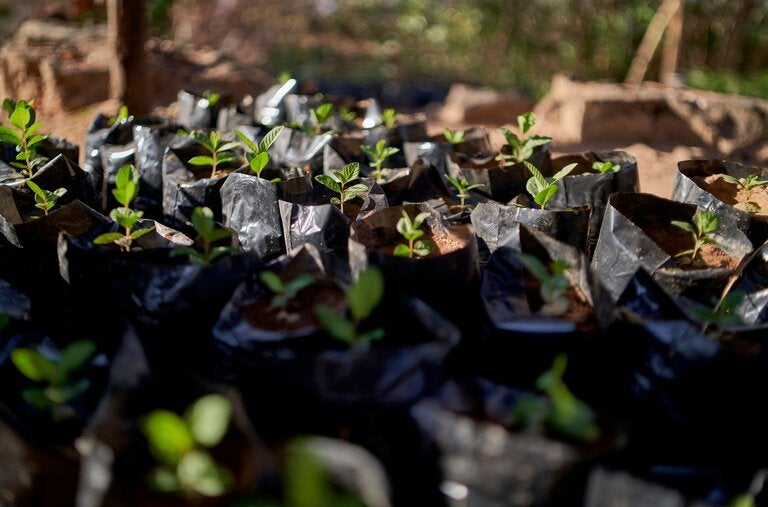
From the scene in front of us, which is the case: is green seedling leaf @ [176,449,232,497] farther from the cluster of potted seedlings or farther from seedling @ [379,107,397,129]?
seedling @ [379,107,397,129]

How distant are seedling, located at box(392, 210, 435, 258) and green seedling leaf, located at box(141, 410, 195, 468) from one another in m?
0.82

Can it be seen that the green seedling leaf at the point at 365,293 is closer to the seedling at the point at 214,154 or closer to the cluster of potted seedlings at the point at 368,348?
the cluster of potted seedlings at the point at 368,348

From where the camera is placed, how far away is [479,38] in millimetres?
9680

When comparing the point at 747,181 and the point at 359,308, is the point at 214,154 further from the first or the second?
the point at 747,181

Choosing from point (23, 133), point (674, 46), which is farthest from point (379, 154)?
point (674, 46)

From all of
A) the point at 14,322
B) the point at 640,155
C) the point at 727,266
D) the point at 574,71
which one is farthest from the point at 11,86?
the point at 574,71

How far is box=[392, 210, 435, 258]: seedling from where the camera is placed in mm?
1728

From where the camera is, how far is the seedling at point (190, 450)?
42.2 inches

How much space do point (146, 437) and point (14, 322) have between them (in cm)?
66

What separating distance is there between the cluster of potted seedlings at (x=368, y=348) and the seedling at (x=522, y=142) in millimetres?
370

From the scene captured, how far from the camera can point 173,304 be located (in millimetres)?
1647

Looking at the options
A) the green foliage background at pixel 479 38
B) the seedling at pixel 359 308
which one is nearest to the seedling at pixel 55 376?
the seedling at pixel 359 308

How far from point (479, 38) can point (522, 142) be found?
7670mm

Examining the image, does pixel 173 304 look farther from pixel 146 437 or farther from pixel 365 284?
pixel 365 284
